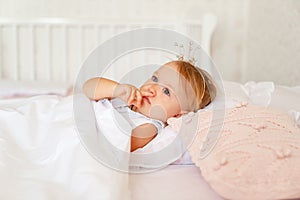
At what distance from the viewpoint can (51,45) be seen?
2002 mm

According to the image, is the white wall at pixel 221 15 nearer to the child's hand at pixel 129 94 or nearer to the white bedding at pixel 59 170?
the child's hand at pixel 129 94

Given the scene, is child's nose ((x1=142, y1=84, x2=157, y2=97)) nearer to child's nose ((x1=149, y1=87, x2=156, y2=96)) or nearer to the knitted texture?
child's nose ((x1=149, y1=87, x2=156, y2=96))

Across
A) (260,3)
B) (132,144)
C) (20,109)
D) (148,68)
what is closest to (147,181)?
(132,144)

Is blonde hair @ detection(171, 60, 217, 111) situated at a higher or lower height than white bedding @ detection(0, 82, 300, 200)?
higher

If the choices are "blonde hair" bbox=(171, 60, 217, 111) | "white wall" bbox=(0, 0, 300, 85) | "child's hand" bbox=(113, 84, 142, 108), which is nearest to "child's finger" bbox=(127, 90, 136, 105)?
"child's hand" bbox=(113, 84, 142, 108)

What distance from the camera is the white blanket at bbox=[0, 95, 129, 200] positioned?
655 millimetres

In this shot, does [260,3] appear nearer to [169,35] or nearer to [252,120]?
[169,35]

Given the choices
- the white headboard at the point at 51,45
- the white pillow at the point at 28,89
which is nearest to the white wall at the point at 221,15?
the white headboard at the point at 51,45

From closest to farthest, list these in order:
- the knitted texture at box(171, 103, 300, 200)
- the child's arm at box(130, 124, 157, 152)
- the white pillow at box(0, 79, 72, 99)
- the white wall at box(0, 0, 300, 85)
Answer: the knitted texture at box(171, 103, 300, 200) < the child's arm at box(130, 124, 157, 152) < the white pillow at box(0, 79, 72, 99) < the white wall at box(0, 0, 300, 85)

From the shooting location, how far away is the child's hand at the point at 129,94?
905 millimetres

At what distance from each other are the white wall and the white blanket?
1.16 metres

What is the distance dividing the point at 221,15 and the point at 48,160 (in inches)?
58.9

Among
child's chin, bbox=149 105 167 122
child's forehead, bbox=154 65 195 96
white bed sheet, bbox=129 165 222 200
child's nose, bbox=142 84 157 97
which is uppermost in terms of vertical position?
child's forehead, bbox=154 65 195 96

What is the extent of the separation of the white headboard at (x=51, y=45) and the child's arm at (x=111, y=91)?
3.30 ft
